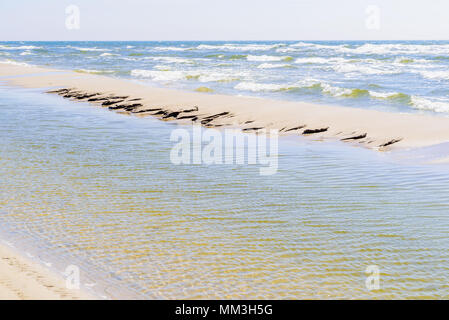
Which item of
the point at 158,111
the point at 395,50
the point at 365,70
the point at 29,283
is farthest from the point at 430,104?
the point at 395,50

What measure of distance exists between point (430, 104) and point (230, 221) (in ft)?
50.9

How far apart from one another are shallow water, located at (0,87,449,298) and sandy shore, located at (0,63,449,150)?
7.87ft

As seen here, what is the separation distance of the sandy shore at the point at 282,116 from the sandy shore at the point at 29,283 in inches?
354

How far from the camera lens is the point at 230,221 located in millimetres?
6629

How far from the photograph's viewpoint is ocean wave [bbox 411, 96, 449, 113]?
19.1 meters

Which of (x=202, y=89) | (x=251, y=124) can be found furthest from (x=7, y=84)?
(x=251, y=124)

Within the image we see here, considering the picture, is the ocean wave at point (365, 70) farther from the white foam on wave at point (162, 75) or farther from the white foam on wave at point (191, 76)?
the white foam on wave at point (162, 75)

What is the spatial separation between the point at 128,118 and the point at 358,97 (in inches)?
429

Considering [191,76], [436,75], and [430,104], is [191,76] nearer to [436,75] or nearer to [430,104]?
[436,75]

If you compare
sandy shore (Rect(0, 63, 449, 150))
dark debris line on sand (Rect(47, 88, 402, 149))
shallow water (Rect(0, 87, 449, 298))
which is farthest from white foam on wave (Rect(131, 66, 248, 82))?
shallow water (Rect(0, 87, 449, 298))

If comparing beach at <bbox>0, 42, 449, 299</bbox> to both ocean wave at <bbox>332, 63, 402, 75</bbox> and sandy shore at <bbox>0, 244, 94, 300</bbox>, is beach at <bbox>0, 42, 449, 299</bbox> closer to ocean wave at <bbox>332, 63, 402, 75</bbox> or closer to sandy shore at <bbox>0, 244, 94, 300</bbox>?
sandy shore at <bbox>0, 244, 94, 300</bbox>

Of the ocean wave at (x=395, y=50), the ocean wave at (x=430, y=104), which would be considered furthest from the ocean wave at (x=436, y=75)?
the ocean wave at (x=395, y=50)
